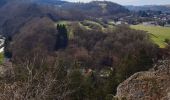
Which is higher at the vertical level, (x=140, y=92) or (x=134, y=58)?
(x=140, y=92)

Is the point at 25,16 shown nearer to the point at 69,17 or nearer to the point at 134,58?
the point at 69,17

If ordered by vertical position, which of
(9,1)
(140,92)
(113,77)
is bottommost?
(9,1)

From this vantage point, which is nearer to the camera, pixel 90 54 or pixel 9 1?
pixel 90 54

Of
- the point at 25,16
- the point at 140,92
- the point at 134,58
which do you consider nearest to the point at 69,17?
the point at 25,16

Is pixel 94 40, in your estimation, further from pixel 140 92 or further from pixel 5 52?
pixel 140 92

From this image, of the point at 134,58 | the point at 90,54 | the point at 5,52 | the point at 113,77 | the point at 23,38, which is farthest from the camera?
the point at 23,38

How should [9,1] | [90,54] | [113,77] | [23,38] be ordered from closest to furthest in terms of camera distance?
[113,77]
[90,54]
[23,38]
[9,1]
